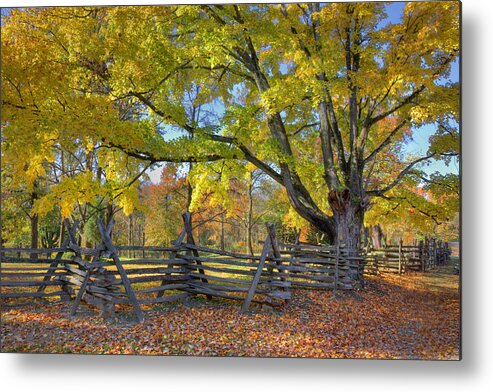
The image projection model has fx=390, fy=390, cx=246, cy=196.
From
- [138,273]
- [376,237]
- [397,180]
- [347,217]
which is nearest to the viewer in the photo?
[138,273]

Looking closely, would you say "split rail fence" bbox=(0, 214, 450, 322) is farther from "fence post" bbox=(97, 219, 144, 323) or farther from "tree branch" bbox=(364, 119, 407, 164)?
"tree branch" bbox=(364, 119, 407, 164)

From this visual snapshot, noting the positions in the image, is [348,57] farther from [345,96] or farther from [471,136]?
[471,136]

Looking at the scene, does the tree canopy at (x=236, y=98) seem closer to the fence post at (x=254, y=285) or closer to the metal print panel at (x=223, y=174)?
the metal print panel at (x=223, y=174)

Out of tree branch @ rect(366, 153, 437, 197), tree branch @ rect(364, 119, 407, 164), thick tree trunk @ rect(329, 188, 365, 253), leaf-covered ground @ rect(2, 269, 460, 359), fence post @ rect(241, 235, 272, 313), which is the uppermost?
tree branch @ rect(364, 119, 407, 164)

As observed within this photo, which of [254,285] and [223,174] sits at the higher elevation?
[223,174]

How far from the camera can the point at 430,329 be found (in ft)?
15.8

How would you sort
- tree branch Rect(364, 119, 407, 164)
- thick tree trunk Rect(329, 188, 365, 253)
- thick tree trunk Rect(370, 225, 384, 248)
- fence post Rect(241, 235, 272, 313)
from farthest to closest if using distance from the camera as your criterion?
1. thick tree trunk Rect(370, 225, 384, 248)
2. thick tree trunk Rect(329, 188, 365, 253)
3. tree branch Rect(364, 119, 407, 164)
4. fence post Rect(241, 235, 272, 313)

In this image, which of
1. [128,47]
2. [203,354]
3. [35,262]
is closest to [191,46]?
[128,47]

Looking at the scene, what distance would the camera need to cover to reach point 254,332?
194 inches

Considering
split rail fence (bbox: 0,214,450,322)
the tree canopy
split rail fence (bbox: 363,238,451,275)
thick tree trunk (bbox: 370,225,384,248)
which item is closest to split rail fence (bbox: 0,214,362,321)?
split rail fence (bbox: 0,214,450,322)

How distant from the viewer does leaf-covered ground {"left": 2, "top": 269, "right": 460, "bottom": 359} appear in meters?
4.66

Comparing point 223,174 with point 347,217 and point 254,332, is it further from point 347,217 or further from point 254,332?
point 254,332

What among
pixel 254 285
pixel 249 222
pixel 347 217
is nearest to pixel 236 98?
pixel 249 222

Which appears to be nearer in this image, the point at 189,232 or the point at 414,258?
the point at 189,232
